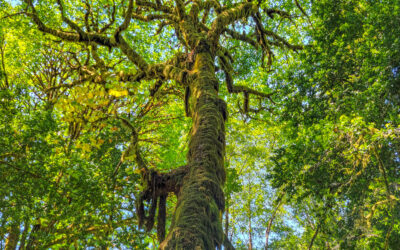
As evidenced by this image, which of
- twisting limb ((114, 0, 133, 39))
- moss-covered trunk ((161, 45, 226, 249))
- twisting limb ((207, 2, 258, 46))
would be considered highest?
twisting limb ((207, 2, 258, 46))

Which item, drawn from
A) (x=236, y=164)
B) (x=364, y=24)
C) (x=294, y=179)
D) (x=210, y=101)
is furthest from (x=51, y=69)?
(x=236, y=164)

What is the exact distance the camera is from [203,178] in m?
2.72

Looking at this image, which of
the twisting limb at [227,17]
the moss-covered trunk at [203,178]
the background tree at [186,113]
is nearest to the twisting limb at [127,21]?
the background tree at [186,113]

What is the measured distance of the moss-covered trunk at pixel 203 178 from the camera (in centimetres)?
204

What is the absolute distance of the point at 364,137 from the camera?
4.68 m

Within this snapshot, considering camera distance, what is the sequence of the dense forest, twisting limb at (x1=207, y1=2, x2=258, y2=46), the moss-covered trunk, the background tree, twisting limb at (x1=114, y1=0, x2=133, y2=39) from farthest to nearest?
twisting limb at (x1=207, y1=2, x2=258, y2=46) < twisting limb at (x1=114, y1=0, x2=133, y2=39) < the dense forest < the background tree < the moss-covered trunk

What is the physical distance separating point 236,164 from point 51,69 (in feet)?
39.2

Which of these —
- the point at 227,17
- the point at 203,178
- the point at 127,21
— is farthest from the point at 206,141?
the point at 227,17

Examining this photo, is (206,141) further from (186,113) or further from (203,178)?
(186,113)

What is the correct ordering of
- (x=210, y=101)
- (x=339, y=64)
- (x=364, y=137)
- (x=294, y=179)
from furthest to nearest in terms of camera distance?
1. (x=294, y=179)
2. (x=339, y=64)
3. (x=364, y=137)
4. (x=210, y=101)

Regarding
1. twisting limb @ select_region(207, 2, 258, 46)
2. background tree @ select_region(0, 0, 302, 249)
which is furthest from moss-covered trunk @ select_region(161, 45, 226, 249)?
twisting limb @ select_region(207, 2, 258, 46)

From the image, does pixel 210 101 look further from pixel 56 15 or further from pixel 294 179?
pixel 56 15

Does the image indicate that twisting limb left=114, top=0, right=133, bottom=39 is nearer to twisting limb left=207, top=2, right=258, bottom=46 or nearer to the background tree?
the background tree

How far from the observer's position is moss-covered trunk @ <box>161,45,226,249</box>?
2041 millimetres
